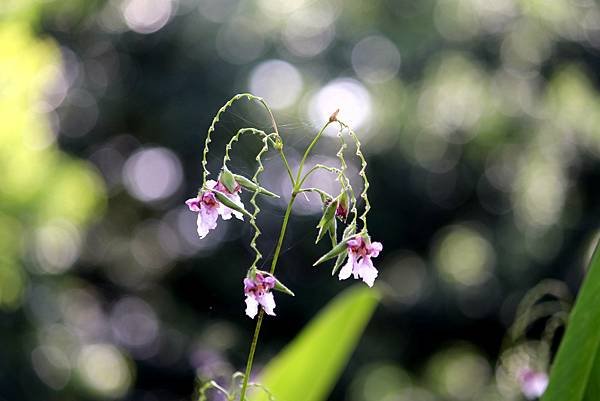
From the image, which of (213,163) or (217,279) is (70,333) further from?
(217,279)

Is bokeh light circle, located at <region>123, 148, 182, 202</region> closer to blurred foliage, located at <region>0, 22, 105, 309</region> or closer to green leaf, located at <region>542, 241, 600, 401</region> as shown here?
blurred foliage, located at <region>0, 22, 105, 309</region>

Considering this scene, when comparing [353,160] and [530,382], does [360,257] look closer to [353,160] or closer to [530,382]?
[530,382]

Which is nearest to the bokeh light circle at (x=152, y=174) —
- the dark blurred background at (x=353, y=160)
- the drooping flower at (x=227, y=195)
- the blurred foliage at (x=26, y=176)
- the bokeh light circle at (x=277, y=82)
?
the dark blurred background at (x=353, y=160)

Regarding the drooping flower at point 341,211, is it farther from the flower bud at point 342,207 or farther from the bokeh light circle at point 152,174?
the bokeh light circle at point 152,174

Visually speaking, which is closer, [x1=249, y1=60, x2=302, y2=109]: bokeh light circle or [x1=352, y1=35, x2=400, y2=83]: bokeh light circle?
[x1=249, y1=60, x2=302, y2=109]: bokeh light circle

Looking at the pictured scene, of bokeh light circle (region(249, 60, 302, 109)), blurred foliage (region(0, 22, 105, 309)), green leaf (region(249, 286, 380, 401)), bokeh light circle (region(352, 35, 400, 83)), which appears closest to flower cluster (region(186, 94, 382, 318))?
green leaf (region(249, 286, 380, 401))
